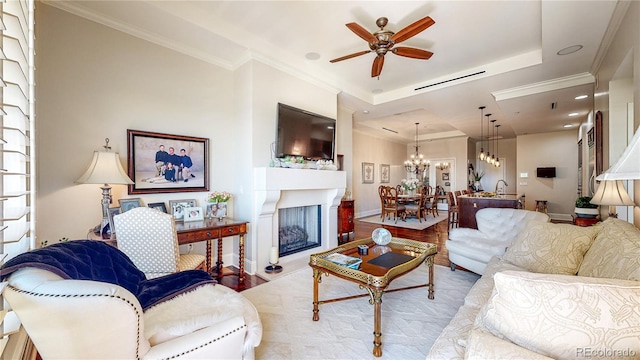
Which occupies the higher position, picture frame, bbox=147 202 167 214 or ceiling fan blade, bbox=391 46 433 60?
ceiling fan blade, bbox=391 46 433 60

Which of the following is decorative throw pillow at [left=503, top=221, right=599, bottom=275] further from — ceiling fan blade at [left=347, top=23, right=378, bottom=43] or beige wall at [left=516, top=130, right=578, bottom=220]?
beige wall at [left=516, top=130, right=578, bottom=220]

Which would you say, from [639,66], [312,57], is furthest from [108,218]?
[639,66]

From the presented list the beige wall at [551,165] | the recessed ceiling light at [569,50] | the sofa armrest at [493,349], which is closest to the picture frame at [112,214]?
the sofa armrest at [493,349]

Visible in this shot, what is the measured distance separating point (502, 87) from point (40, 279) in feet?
19.2

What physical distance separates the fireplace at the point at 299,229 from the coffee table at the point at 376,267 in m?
1.53

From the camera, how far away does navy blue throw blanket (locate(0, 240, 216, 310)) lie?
3.30 ft

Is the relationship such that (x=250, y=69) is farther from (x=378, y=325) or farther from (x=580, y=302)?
(x=580, y=302)

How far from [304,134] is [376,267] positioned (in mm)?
2509

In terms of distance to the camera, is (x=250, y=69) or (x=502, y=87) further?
(x=502, y=87)

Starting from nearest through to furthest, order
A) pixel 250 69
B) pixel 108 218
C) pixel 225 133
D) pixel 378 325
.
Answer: pixel 378 325
pixel 108 218
pixel 250 69
pixel 225 133

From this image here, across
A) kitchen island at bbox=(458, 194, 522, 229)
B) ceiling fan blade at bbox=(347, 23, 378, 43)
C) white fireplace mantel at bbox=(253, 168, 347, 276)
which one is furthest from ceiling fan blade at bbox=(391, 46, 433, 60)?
kitchen island at bbox=(458, 194, 522, 229)

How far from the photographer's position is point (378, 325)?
1.84m

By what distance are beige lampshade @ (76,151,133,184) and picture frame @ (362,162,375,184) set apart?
22.5 feet

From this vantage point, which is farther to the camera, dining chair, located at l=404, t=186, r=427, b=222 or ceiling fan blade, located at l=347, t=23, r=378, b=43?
dining chair, located at l=404, t=186, r=427, b=222
